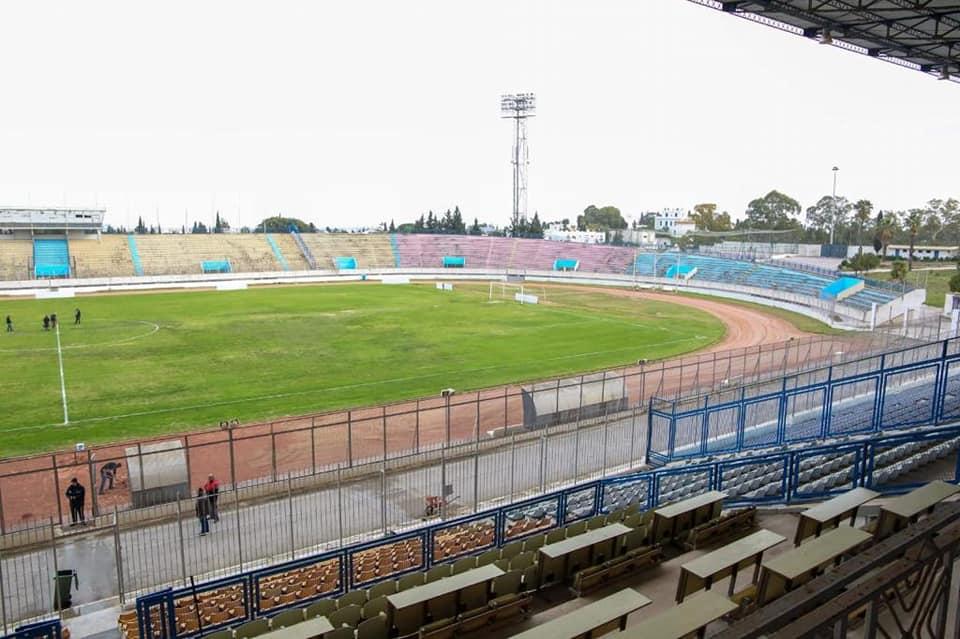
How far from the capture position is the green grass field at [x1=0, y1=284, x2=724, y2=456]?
85.0ft

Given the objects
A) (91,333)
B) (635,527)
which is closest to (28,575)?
(635,527)

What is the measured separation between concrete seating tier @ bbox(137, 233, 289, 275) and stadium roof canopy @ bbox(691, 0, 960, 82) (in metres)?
71.9

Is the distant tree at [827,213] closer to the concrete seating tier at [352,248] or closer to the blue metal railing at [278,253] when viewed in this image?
the concrete seating tier at [352,248]

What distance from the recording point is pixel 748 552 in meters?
7.28

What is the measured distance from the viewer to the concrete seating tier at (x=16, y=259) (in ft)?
225

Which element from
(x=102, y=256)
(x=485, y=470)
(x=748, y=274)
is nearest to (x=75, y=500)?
(x=485, y=470)

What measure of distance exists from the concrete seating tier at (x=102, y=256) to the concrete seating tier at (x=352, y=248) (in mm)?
21985

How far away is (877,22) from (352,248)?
3202 inches

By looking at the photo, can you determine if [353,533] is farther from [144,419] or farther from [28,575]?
[144,419]

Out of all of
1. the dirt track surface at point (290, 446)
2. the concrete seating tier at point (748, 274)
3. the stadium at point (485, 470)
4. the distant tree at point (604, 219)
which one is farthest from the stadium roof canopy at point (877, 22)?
the distant tree at point (604, 219)

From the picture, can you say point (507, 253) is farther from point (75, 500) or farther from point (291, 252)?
point (75, 500)

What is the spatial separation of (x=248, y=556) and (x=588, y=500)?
23.4 feet

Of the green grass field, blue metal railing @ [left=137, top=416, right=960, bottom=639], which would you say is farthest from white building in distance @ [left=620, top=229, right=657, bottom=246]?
blue metal railing @ [left=137, top=416, right=960, bottom=639]

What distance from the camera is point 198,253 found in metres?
83.6
